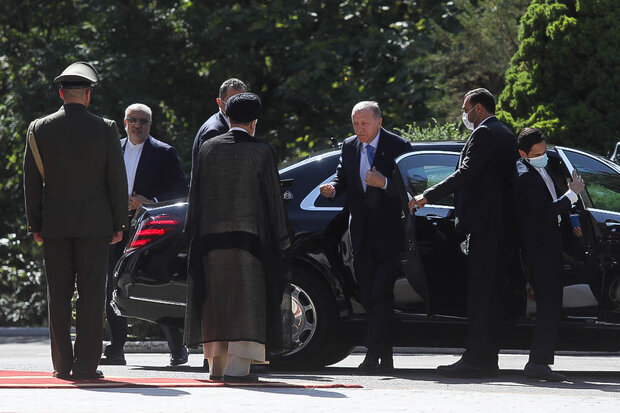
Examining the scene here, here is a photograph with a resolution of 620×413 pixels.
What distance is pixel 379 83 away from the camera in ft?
66.1

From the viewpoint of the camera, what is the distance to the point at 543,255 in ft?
30.0

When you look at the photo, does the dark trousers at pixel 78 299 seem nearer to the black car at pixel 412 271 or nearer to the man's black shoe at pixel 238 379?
the man's black shoe at pixel 238 379

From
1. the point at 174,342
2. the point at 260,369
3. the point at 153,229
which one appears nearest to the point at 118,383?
the point at 153,229

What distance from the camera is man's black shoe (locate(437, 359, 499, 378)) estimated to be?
930cm

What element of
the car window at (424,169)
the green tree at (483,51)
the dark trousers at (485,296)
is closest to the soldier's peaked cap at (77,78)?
the car window at (424,169)

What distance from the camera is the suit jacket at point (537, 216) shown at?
361 inches

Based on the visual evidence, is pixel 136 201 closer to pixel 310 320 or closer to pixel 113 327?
pixel 113 327

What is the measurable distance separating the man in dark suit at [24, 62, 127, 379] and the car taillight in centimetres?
128

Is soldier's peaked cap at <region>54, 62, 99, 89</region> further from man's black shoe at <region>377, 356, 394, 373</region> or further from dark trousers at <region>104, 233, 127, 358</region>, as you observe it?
man's black shoe at <region>377, 356, 394, 373</region>

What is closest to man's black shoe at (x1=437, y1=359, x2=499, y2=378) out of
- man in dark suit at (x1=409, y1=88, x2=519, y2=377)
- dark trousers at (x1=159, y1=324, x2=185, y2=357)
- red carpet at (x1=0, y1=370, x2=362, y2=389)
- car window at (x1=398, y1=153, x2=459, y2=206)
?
man in dark suit at (x1=409, y1=88, x2=519, y2=377)

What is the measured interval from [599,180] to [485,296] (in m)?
1.26

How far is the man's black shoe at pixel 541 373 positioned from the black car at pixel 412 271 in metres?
0.34

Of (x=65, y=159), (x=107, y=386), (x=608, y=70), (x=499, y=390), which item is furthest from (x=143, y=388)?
(x=608, y=70)

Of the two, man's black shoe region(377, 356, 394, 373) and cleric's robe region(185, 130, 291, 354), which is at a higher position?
cleric's robe region(185, 130, 291, 354)
